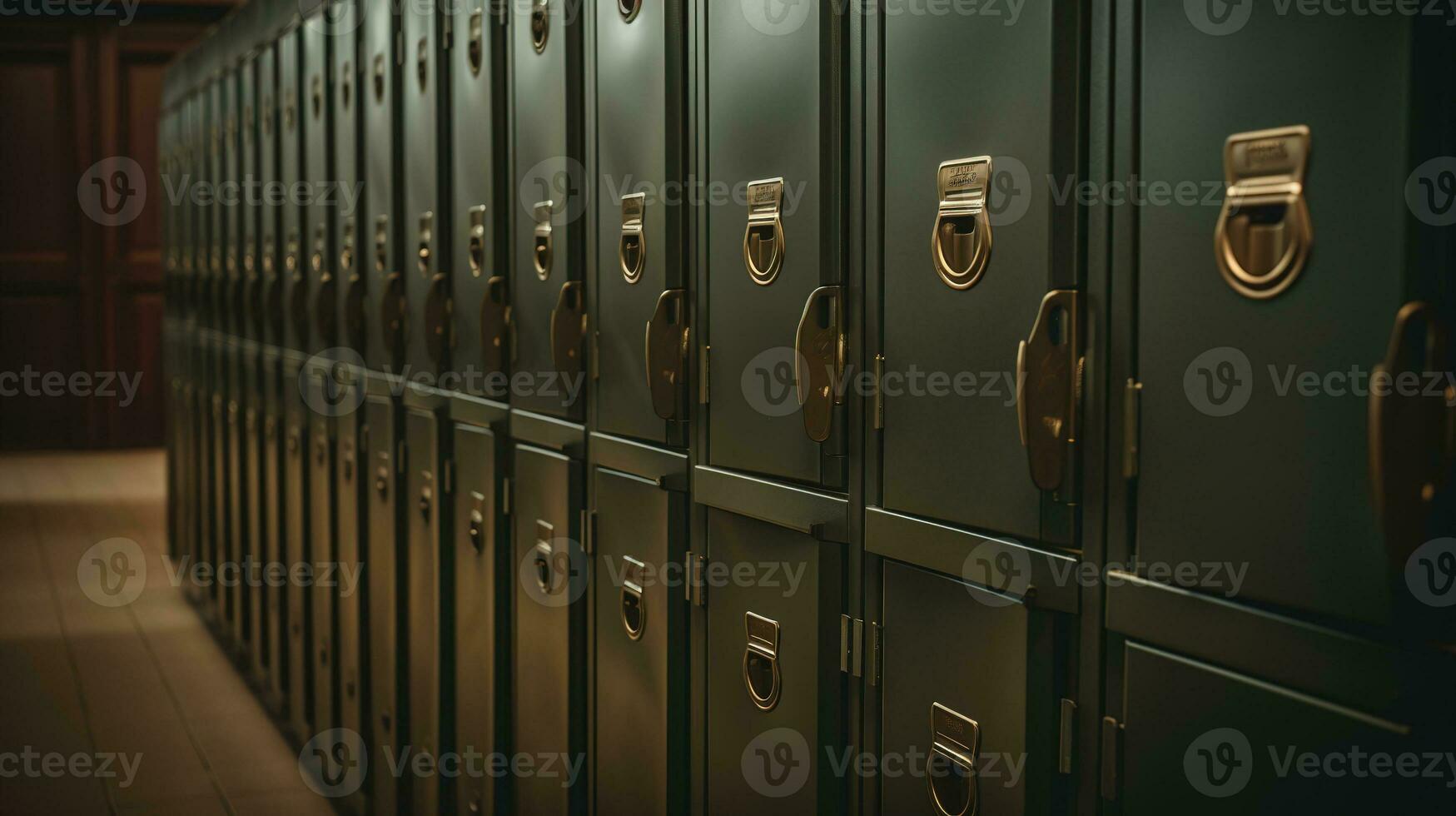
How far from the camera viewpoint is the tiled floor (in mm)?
3973

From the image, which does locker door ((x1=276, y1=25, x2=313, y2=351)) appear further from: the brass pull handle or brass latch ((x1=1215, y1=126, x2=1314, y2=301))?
brass latch ((x1=1215, y1=126, x2=1314, y2=301))

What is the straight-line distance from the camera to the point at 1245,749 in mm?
1142

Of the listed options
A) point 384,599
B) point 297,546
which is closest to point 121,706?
point 297,546

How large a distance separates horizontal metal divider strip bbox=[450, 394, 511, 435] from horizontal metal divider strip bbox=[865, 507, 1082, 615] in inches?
50.4

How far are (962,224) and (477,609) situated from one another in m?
1.78

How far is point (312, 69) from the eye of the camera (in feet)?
13.6

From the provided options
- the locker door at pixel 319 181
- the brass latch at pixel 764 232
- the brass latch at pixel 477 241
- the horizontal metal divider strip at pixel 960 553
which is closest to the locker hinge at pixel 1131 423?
the horizontal metal divider strip at pixel 960 553

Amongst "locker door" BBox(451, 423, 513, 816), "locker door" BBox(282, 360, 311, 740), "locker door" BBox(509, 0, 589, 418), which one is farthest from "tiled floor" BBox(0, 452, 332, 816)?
"locker door" BBox(509, 0, 589, 418)

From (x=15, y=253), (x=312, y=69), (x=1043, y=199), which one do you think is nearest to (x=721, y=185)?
(x=1043, y=199)

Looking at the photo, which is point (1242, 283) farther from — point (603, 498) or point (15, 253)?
point (15, 253)

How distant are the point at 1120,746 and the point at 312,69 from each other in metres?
3.49

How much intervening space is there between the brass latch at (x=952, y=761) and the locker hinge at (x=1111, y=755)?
18cm

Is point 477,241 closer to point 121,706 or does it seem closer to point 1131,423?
point 1131,423

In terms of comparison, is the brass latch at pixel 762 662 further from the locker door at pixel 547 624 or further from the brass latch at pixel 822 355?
the locker door at pixel 547 624
